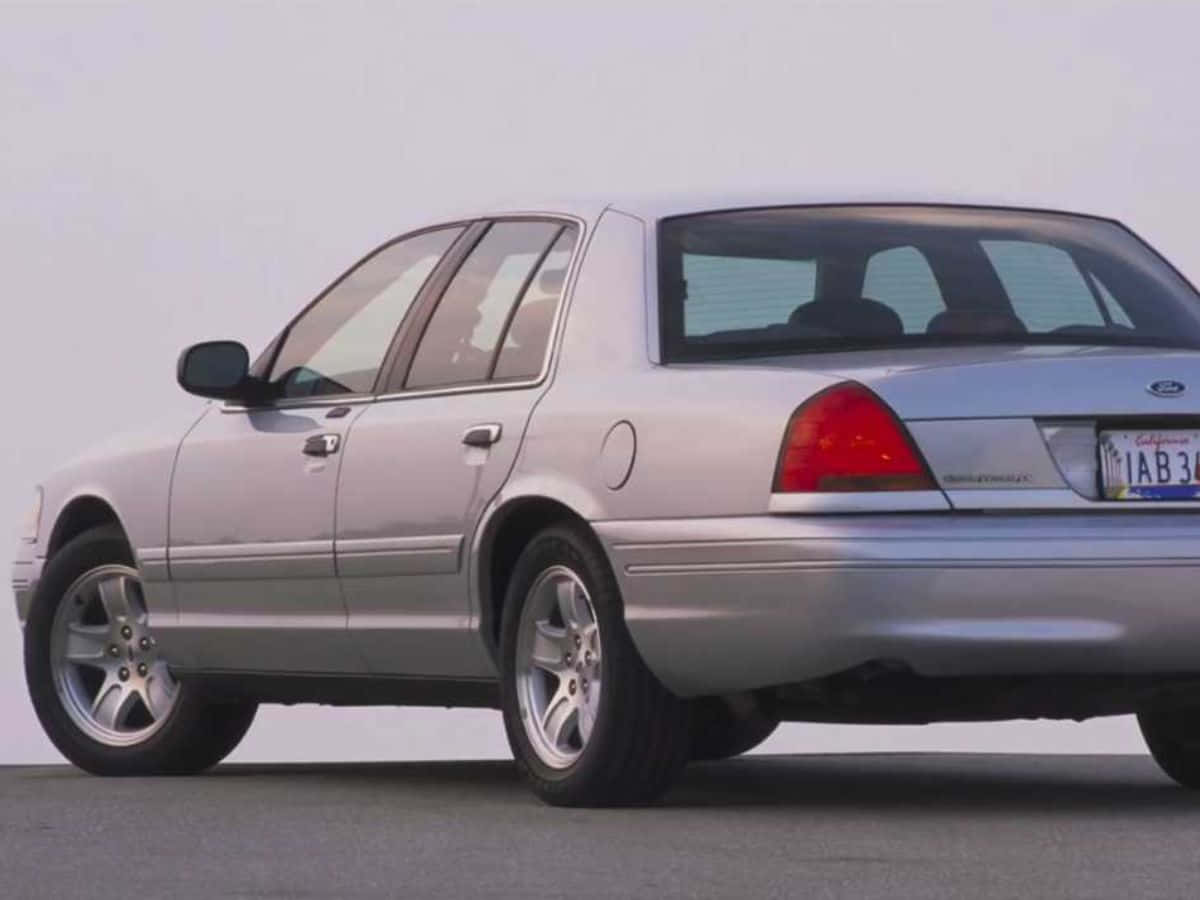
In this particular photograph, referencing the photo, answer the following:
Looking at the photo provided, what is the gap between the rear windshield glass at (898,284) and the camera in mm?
8594

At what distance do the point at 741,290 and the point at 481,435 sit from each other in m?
0.80

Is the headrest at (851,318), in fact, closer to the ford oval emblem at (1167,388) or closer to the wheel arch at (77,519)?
the ford oval emblem at (1167,388)

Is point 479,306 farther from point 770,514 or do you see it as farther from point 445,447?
point 770,514

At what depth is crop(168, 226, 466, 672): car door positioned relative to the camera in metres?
9.71

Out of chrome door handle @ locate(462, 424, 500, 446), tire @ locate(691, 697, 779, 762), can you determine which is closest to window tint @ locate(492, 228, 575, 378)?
chrome door handle @ locate(462, 424, 500, 446)

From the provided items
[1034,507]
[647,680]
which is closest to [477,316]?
[647,680]

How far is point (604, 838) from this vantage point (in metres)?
7.73

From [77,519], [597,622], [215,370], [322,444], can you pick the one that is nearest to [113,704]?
[77,519]

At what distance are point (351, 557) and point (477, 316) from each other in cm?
77

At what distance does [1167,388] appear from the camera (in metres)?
8.01

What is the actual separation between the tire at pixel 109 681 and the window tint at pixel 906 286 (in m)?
2.96

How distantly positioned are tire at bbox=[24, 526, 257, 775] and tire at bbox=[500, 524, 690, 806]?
2172mm

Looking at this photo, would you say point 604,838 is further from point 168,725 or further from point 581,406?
point 168,725

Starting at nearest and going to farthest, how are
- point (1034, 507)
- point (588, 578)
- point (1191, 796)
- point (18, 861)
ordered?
1. point (18, 861)
2. point (1034, 507)
3. point (588, 578)
4. point (1191, 796)
